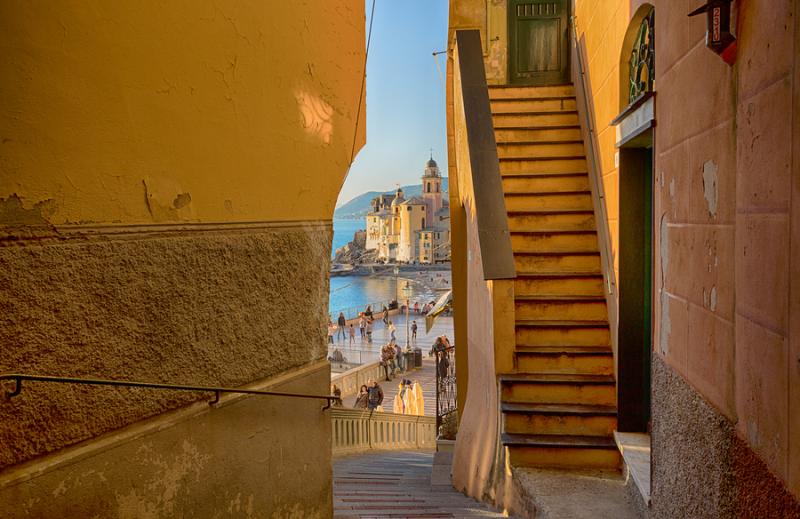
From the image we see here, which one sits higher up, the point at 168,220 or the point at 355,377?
the point at 168,220

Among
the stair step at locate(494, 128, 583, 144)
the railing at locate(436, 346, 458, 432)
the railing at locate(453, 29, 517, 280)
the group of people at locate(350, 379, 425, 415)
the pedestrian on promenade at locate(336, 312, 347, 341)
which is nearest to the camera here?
the railing at locate(453, 29, 517, 280)

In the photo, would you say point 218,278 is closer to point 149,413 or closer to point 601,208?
point 149,413

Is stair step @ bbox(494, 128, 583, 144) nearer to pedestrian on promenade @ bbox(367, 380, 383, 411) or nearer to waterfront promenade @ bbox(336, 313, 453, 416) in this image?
pedestrian on promenade @ bbox(367, 380, 383, 411)

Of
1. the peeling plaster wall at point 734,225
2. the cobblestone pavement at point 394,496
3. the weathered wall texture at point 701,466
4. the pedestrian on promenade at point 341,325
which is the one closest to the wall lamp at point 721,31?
the peeling plaster wall at point 734,225

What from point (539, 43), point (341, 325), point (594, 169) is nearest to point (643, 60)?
Answer: point (594, 169)

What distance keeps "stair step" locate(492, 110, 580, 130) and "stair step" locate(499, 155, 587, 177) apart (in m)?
0.63

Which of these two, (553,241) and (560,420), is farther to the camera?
(553,241)

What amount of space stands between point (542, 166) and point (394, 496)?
378cm

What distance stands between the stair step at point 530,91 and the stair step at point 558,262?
2.70 m

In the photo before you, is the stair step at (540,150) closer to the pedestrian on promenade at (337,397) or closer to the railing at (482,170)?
the railing at (482,170)

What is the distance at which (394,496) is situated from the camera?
5895mm

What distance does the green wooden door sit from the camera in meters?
10.4

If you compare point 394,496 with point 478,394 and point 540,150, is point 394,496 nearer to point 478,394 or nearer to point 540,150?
point 478,394

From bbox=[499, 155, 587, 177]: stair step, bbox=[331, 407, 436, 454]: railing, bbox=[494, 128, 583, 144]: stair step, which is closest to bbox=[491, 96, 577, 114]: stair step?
bbox=[494, 128, 583, 144]: stair step
